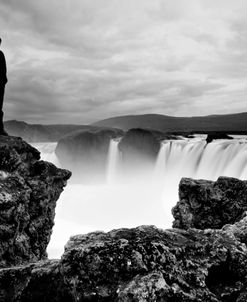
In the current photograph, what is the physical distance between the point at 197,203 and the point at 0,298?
11.8 meters

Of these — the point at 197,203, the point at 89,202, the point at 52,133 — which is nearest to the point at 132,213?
the point at 89,202

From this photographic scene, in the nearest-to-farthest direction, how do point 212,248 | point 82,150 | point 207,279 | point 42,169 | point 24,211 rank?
point 207,279 < point 212,248 < point 24,211 < point 42,169 < point 82,150

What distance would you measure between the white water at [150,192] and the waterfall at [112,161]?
2074 millimetres

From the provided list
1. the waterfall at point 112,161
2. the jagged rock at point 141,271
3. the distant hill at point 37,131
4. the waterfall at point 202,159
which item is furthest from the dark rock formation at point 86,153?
the distant hill at point 37,131

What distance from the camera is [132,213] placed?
45688 millimetres

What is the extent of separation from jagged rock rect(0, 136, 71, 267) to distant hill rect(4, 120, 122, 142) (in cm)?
15240

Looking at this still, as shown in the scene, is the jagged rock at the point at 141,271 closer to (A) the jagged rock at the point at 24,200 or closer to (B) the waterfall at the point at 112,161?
(A) the jagged rock at the point at 24,200

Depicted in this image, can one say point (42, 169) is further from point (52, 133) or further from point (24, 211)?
point (52, 133)

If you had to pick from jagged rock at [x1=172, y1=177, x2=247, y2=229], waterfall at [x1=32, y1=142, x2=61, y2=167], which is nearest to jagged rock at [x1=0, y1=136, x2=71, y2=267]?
jagged rock at [x1=172, y1=177, x2=247, y2=229]

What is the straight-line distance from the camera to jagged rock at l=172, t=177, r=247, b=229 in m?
14.9

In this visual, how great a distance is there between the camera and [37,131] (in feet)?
568

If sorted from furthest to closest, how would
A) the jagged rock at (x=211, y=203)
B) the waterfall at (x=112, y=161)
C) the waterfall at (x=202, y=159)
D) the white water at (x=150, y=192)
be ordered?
the waterfall at (x=112, y=161)
the white water at (x=150, y=192)
the waterfall at (x=202, y=159)
the jagged rock at (x=211, y=203)

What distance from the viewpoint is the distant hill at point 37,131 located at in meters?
170

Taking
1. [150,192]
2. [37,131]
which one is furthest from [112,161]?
[37,131]
